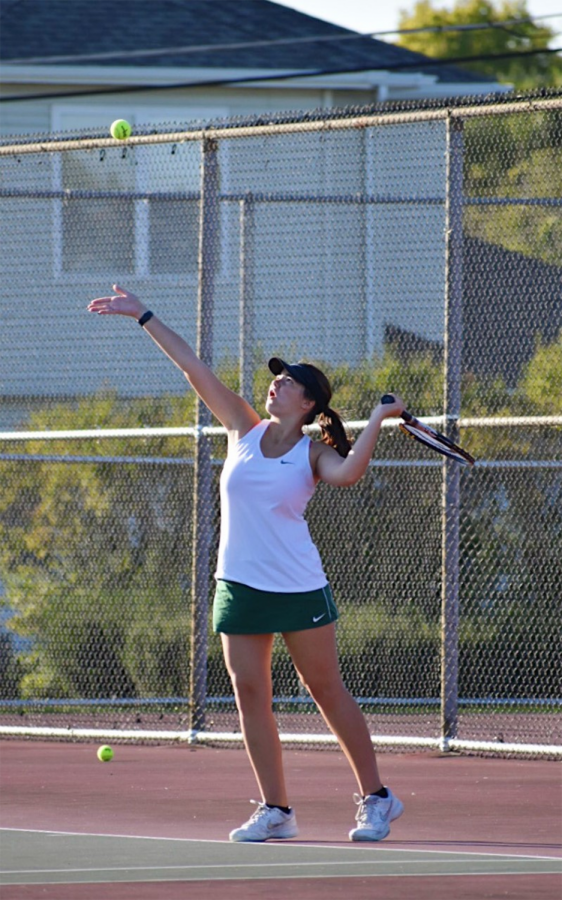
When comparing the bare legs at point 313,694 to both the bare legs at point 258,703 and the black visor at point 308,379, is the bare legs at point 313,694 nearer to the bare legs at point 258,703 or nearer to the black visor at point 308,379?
the bare legs at point 258,703

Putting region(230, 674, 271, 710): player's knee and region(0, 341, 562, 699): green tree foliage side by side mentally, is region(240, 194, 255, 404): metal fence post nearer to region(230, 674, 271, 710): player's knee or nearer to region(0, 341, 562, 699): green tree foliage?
region(0, 341, 562, 699): green tree foliage

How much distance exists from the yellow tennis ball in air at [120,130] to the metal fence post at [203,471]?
1.78 ft

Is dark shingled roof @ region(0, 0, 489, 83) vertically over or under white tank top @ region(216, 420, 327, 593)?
over

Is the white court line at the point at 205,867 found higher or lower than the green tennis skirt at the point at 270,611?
lower

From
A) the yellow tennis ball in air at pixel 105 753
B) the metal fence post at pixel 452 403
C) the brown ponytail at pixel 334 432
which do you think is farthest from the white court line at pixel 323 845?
the metal fence post at pixel 452 403

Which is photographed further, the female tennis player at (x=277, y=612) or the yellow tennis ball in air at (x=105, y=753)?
the yellow tennis ball in air at (x=105, y=753)

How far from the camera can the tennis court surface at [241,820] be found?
220 inches

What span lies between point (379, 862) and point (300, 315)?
9.85 m

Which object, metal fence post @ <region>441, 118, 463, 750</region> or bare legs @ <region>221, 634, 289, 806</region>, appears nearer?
bare legs @ <region>221, 634, 289, 806</region>

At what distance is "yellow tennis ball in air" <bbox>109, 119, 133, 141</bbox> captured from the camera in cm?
959

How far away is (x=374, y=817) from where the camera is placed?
6.50 metres

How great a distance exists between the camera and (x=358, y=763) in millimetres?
6566

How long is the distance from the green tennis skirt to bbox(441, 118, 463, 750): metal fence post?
9.25 feet

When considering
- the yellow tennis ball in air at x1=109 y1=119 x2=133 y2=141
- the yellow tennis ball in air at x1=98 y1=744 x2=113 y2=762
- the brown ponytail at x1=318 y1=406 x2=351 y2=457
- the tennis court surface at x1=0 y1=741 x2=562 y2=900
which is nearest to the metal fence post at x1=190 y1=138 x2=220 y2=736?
the tennis court surface at x1=0 y1=741 x2=562 y2=900
